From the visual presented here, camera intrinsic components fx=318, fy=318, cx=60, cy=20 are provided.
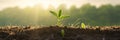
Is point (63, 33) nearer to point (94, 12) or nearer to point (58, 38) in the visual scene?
point (58, 38)

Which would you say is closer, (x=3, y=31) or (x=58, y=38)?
(x=58, y=38)

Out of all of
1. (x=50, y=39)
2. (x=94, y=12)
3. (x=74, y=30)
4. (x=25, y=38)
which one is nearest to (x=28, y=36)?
(x=25, y=38)

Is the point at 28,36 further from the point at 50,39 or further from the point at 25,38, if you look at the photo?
the point at 50,39

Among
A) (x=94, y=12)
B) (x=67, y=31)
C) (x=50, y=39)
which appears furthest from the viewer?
(x=94, y=12)

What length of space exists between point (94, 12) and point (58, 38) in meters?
23.1

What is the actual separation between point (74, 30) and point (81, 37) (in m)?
0.34

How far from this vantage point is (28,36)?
15.8ft

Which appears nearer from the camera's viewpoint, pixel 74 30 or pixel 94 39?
pixel 94 39

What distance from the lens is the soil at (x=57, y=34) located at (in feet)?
15.6

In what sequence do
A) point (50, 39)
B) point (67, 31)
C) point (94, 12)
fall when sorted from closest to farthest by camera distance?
point (50, 39) → point (67, 31) → point (94, 12)

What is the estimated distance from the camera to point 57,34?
4840 mm

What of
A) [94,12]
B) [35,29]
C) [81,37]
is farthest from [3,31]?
[94,12]

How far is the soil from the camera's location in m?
4.75

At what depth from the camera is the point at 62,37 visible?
4770mm
